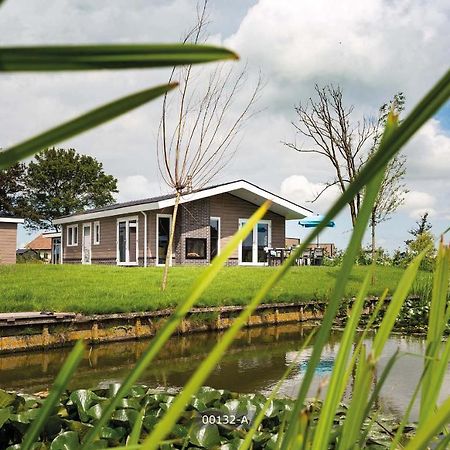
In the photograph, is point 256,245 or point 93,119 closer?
point 93,119

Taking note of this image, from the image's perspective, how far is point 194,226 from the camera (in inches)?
758

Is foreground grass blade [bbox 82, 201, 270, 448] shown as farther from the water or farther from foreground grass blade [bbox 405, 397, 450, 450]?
the water

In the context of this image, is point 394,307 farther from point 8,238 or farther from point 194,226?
point 8,238

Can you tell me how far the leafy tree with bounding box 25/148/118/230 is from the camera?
130 feet

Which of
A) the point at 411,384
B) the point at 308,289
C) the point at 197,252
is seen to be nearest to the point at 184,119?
the point at 308,289

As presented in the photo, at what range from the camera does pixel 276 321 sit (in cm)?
1042

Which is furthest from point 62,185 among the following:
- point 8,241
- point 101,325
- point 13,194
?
point 101,325

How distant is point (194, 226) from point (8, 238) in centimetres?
728

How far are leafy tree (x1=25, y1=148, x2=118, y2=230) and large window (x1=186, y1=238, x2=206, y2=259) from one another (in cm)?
2217

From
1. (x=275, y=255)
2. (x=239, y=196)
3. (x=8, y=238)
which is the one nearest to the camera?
(x=275, y=255)

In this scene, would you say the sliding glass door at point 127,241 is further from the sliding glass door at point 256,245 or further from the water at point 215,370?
the water at point 215,370

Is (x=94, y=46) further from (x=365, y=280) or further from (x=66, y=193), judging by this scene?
(x=66, y=193)

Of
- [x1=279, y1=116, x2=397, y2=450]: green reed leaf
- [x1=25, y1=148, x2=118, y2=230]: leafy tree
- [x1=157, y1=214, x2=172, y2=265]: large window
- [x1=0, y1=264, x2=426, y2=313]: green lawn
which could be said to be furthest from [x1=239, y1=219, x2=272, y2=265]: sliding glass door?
[x1=25, y1=148, x2=118, y2=230]: leafy tree

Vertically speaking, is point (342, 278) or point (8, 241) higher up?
point (8, 241)
